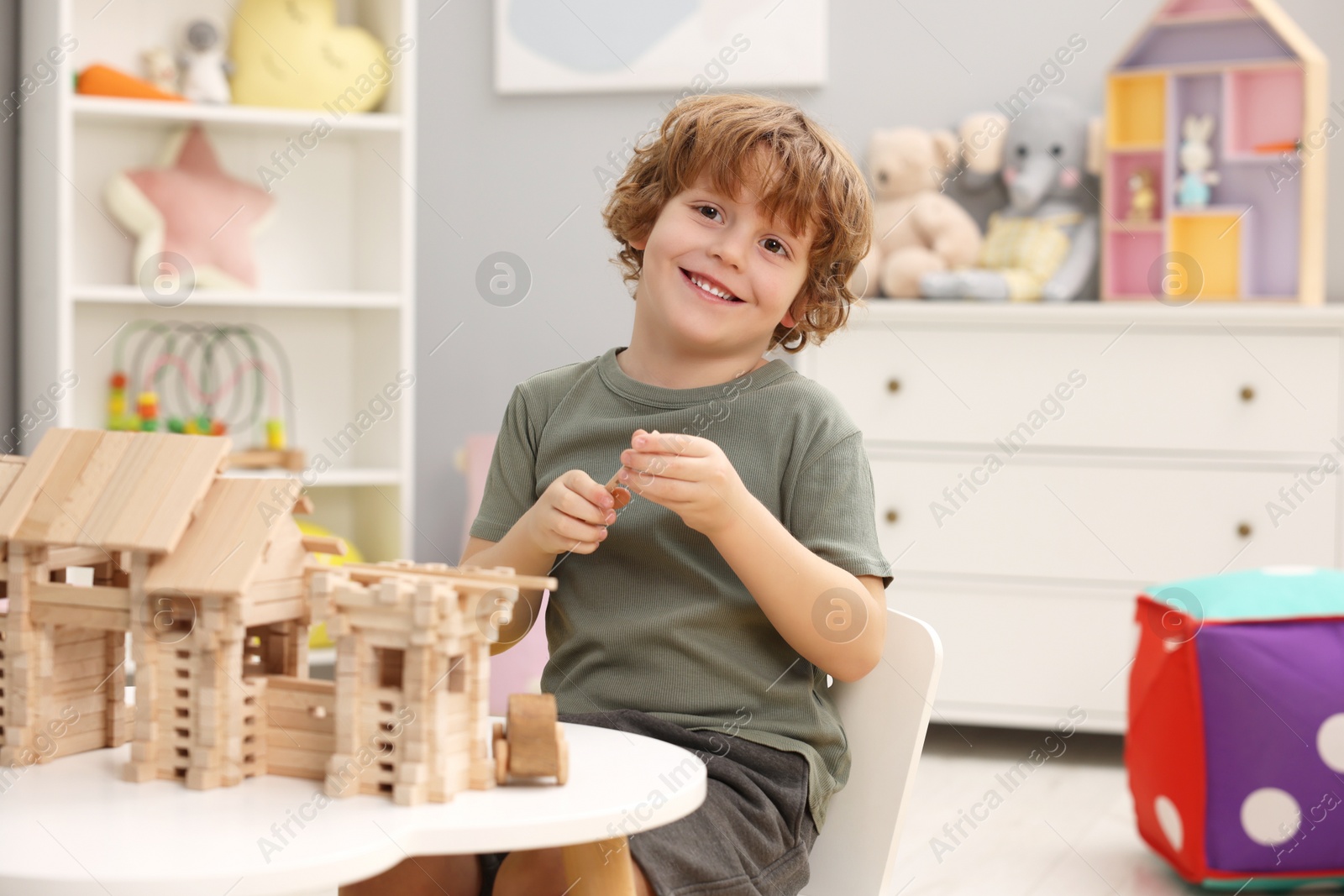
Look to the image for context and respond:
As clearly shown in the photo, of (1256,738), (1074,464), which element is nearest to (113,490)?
(1256,738)

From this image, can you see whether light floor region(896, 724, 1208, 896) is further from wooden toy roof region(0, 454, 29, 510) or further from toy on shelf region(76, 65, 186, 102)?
toy on shelf region(76, 65, 186, 102)

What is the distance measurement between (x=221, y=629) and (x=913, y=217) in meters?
2.21

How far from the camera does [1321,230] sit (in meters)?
2.41

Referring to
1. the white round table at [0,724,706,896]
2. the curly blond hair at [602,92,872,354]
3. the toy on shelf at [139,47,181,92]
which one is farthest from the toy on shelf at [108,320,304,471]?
the white round table at [0,724,706,896]

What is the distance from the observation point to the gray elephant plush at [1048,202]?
262 centimetres

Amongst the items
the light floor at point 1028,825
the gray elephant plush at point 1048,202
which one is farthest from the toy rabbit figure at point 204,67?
the light floor at point 1028,825

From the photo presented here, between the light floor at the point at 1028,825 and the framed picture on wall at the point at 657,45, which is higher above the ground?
the framed picture on wall at the point at 657,45

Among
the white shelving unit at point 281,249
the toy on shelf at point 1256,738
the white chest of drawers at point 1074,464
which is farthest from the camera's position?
the white shelving unit at point 281,249

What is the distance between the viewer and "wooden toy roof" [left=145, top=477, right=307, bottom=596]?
2.30ft

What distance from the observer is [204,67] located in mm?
2605

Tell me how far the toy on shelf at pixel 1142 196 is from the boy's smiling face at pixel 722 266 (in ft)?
5.64

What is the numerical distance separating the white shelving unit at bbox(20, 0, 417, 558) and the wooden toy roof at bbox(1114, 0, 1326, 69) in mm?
1457

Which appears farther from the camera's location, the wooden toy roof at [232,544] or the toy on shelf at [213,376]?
the toy on shelf at [213,376]

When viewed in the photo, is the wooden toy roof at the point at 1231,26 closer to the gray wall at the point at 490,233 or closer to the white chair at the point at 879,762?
the gray wall at the point at 490,233
